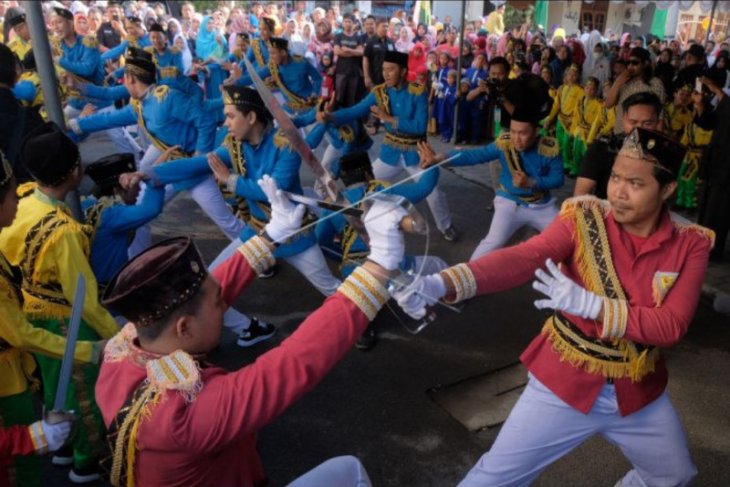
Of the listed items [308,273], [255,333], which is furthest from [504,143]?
[255,333]

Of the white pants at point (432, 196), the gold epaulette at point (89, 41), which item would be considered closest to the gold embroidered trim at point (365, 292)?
Answer: the white pants at point (432, 196)

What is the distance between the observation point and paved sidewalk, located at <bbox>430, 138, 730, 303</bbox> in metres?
5.39

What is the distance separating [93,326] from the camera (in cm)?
281

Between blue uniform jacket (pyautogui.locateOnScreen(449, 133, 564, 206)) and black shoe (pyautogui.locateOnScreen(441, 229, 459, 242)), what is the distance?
1657 millimetres

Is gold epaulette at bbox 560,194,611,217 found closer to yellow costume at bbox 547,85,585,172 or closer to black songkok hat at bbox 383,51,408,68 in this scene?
black songkok hat at bbox 383,51,408,68

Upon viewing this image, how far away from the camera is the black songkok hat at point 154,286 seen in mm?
1688

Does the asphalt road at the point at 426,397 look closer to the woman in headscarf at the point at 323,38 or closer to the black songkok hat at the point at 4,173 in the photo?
the black songkok hat at the point at 4,173

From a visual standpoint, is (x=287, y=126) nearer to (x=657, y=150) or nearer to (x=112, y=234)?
(x=657, y=150)

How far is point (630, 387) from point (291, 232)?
1453 millimetres

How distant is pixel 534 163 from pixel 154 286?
3.86 metres

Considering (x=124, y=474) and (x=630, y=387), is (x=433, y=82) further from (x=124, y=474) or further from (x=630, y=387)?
(x=124, y=474)

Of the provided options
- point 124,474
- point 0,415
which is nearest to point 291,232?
point 124,474

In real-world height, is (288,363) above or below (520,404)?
above

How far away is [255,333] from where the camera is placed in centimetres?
465
